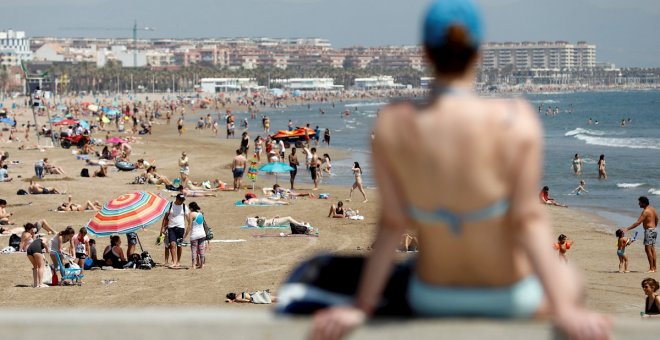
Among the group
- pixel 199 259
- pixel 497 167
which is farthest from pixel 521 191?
pixel 199 259

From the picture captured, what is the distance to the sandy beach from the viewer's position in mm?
13922

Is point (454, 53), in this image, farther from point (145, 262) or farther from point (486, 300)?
point (145, 262)

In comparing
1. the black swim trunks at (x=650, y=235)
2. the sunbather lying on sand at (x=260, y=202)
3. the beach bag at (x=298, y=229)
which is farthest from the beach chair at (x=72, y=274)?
the sunbather lying on sand at (x=260, y=202)

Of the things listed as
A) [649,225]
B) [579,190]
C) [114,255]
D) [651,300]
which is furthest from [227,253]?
[579,190]

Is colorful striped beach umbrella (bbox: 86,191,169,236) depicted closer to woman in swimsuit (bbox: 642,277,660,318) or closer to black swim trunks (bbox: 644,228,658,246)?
black swim trunks (bbox: 644,228,658,246)

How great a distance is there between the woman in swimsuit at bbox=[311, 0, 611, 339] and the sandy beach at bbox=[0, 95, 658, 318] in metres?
10.4

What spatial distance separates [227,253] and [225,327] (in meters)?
15.4

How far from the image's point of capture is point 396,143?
2596 millimetres

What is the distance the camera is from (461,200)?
257cm

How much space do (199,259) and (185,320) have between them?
1375 cm

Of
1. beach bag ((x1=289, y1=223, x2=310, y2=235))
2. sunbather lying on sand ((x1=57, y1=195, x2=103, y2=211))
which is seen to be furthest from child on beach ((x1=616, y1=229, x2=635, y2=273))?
sunbather lying on sand ((x1=57, y1=195, x2=103, y2=211))

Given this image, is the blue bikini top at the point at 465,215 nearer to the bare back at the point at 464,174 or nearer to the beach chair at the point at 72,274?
the bare back at the point at 464,174

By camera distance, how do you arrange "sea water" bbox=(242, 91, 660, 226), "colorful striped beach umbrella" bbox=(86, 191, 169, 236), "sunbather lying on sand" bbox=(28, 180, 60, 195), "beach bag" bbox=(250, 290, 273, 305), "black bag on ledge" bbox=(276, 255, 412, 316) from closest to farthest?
"black bag on ledge" bbox=(276, 255, 412, 316) < "beach bag" bbox=(250, 290, 273, 305) < "colorful striped beach umbrella" bbox=(86, 191, 169, 236) < "sunbather lying on sand" bbox=(28, 180, 60, 195) < "sea water" bbox=(242, 91, 660, 226)

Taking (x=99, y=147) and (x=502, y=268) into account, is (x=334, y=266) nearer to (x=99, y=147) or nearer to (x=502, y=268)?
(x=502, y=268)
